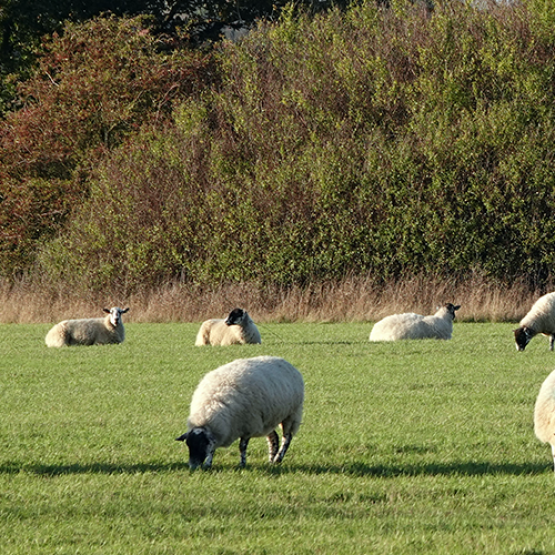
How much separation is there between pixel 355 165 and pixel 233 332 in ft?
36.5

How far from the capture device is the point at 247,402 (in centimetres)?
773

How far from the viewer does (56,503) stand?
6531 millimetres

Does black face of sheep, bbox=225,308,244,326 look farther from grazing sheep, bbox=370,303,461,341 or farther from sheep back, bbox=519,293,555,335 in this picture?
sheep back, bbox=519,293,555,335

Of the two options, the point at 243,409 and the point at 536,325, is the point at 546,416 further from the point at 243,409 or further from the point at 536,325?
the point at 536,325

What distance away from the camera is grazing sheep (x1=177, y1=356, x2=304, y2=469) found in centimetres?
755

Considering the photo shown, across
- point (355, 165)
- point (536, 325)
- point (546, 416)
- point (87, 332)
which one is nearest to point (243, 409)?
point (546, 416)

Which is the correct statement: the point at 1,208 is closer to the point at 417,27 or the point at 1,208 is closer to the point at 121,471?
the point at 417,27

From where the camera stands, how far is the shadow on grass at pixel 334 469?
7457mm

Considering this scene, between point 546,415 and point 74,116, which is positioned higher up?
point 546,415

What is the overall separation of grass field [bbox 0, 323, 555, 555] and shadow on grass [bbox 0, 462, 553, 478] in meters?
0.02

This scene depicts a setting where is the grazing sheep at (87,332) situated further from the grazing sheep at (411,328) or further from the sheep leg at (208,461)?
the sheep leg at (208,461)

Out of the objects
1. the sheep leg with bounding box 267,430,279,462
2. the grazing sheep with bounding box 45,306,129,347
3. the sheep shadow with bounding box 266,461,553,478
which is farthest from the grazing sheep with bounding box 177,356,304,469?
the grazing sheep with bounding box 45,306,129,347

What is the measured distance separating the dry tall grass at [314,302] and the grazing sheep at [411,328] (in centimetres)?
584

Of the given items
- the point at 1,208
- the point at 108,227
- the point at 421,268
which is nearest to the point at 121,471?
the point at 421,268
